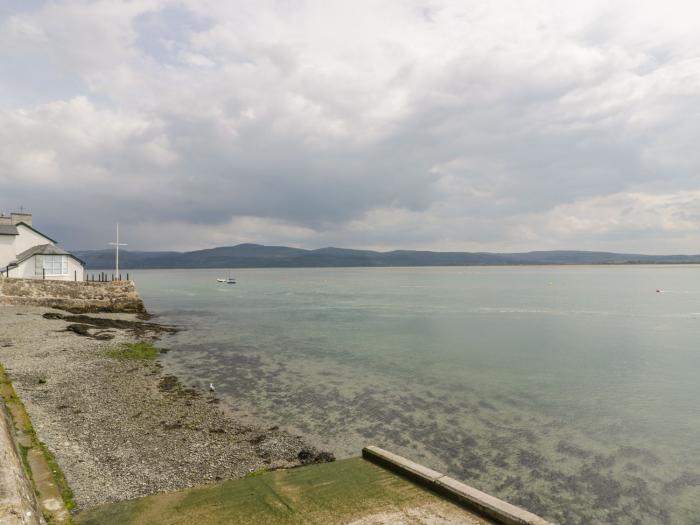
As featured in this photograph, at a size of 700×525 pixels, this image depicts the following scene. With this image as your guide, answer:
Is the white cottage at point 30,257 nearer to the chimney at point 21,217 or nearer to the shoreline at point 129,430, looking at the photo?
the chimney at point 21,217

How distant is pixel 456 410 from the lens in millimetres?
19375

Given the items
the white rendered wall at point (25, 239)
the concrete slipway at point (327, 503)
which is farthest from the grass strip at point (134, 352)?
the white rendered wall at point (25, 239)

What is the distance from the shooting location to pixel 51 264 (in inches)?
1976

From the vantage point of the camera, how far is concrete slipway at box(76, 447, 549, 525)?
7.48 metres

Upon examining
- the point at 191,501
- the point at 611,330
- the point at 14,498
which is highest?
the point at 14,498

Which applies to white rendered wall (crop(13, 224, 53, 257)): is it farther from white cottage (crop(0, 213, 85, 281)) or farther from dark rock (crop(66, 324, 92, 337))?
dark rock (crop(66, 324, 92, 337))

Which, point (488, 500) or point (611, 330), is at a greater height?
point (488, 500)

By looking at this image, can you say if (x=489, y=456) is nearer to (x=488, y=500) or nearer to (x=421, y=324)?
(x=488, y=500)

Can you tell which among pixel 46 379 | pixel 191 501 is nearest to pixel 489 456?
pixel 191 501

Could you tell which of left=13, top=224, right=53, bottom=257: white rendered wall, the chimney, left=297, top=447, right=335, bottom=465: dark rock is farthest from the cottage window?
left=297, top=447, right=335, bottom=465: dark rock

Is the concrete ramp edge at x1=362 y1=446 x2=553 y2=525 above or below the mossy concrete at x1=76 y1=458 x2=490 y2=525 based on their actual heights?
above

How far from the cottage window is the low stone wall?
11.4 ft

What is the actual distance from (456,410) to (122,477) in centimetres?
1407

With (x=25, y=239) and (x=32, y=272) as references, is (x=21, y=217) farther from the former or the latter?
(x=32, y=272)
